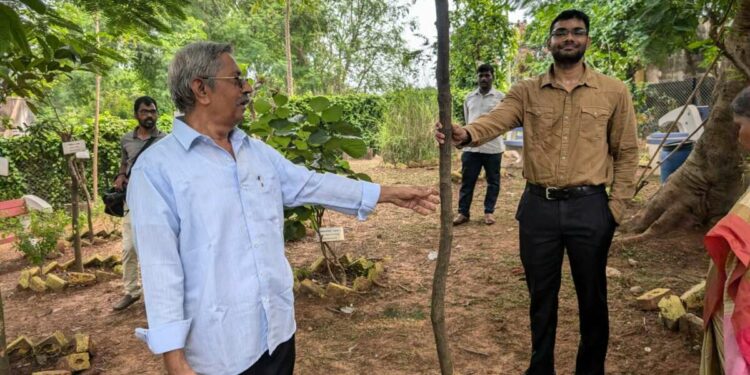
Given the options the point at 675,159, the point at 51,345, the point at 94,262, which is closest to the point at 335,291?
the point at 51,345

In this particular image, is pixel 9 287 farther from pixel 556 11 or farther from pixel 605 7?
pixel 605 7

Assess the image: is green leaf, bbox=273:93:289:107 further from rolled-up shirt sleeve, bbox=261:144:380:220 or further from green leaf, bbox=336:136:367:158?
rolled-up shirt sleeve, bbox=261:144:380:220

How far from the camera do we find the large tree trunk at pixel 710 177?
416 cm

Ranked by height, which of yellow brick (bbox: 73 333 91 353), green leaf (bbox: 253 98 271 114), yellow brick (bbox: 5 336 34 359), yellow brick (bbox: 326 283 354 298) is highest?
green leaf (bbox: 253 98 271 114)

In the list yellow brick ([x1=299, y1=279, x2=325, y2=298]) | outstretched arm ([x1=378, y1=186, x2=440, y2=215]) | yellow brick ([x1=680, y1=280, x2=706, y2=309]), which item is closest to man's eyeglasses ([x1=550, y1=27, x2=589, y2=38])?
outstretched arm ([x1=378, y1=186, x2=440, y2=215])

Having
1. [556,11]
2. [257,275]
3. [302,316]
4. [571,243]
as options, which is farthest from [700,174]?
[257,275]

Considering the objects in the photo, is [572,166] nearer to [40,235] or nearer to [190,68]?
[190,68]

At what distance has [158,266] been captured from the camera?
134 cm

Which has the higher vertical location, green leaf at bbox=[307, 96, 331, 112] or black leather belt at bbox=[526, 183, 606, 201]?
green leaf at bbox=[307, 96, 331, 112]

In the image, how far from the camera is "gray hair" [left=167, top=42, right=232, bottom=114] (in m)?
1.50

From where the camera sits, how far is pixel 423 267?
464cm

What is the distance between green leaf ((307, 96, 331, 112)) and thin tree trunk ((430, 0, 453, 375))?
1689 millimetres

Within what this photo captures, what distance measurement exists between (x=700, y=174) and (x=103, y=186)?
29.4 feet

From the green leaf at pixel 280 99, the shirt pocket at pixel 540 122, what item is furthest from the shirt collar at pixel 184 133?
the green leaf at pixel 280 99
